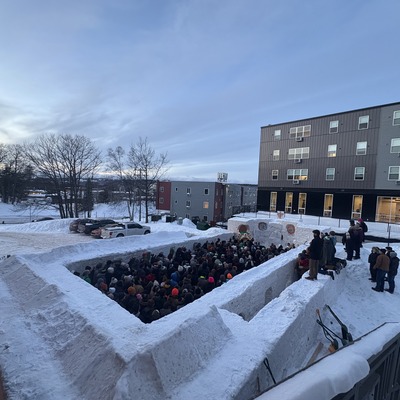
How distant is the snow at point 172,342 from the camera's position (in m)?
3.31

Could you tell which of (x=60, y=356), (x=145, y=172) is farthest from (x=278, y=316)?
(x=145, y=172)

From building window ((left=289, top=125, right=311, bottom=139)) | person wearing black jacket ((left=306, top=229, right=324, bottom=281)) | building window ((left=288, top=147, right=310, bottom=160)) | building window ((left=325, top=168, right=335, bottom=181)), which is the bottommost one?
person wearing black jacket ((left=306, top=229, right=324, bottom=281))

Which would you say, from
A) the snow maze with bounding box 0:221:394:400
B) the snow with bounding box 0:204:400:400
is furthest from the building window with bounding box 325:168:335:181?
the snow maze with bounding box 0:221:394:400

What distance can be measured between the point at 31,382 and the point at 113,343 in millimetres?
1347

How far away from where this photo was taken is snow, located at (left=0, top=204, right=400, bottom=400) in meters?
3.31

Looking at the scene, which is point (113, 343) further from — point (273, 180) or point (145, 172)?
point (145, 172)

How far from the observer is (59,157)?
3488cm

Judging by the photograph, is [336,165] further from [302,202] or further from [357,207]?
[302,202]

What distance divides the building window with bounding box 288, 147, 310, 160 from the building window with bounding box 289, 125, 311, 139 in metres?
1.47

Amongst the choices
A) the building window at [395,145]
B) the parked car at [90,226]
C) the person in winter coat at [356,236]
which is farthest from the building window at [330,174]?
the parked car at [90,226]

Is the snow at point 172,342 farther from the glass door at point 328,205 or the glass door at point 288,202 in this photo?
the glass door at point 288,202

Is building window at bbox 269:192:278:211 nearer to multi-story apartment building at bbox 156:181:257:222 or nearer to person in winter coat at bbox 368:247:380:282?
multi-story apartment building at bbox 156:181:257:222

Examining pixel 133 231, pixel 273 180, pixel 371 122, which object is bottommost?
pixel 133 231

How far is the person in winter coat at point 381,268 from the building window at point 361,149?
19.0 meters
